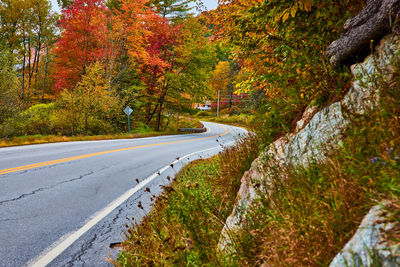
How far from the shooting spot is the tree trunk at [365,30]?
6.85 ft

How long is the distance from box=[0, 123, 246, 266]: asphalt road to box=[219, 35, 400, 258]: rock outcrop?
5.24ft

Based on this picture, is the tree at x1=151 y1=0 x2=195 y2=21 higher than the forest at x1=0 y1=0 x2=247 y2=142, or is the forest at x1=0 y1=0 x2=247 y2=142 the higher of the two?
the tree at x1=151 y1=0 x2=195 y2=21

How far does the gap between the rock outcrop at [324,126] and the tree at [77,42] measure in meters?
18.9

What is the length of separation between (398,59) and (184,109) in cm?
2337

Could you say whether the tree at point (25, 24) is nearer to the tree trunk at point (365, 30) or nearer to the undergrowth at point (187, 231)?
the undergrowth at point (187, 231)

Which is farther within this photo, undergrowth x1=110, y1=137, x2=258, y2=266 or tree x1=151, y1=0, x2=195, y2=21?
tree x1=151, y1=0, x2=195, y2=21

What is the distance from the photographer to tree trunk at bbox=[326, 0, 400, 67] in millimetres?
2087

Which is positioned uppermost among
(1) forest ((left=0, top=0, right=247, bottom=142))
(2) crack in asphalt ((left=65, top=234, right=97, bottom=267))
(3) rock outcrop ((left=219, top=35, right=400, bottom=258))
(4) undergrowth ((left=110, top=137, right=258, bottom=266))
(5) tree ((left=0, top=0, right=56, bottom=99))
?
(5) tree ((left=0, top=0, right=56, bottom=99))

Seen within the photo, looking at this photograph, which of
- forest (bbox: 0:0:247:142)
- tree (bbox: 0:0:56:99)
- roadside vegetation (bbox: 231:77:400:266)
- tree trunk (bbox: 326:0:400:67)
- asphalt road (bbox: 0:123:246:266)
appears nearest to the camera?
roadside vegetation (bbox: 231:77:400:266)

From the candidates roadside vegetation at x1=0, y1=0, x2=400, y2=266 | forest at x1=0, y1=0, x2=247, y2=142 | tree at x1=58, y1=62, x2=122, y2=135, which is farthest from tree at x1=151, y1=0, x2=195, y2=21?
roadside vegetation at x1=0, y1=0, x2=400, y2=266

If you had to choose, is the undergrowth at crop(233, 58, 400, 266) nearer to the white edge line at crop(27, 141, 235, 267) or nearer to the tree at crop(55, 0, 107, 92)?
the white edge line at crop(27, 141, 235, 267)

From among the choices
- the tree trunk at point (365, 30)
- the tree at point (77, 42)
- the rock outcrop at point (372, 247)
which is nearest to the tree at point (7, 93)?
the tree at point (77, 42)

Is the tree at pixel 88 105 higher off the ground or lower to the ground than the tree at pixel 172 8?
lower

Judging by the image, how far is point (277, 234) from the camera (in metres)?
1.59
